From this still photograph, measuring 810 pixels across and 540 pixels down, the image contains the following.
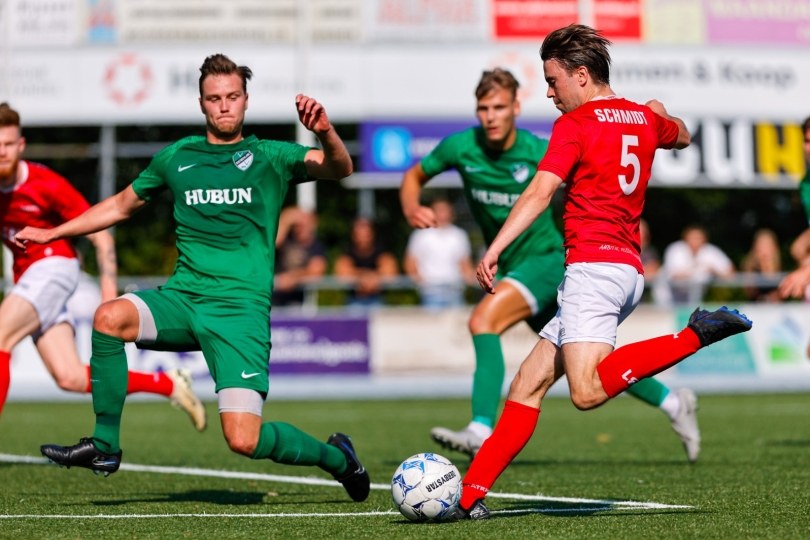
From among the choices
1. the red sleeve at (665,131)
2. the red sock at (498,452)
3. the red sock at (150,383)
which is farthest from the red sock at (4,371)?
the red sleeve at (665,131)

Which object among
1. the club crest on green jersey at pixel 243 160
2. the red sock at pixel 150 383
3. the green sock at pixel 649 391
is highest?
the club crest on green jersey at pixel 243 160

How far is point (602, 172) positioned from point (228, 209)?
1924mm

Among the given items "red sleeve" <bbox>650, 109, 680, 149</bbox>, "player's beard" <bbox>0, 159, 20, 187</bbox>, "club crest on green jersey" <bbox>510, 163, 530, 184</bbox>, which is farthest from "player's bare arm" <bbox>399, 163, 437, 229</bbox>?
"player's beard" <bbox>0, 159, 20, 187</bbox>

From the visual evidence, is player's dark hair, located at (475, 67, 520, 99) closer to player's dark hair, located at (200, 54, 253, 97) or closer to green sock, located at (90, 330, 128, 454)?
player's dark hair, located at (200, 54, 253, 97)

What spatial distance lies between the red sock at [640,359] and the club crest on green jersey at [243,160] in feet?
6.85

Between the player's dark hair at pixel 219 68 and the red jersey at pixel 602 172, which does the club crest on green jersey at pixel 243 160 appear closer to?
the player's dark hair at pixel 219 68

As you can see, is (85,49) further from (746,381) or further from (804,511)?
(804,511)

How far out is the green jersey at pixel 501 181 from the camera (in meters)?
9.14

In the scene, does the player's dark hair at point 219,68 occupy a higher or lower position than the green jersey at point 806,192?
higher

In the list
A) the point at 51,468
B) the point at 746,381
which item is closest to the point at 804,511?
the point at 51,468

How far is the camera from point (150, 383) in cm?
920

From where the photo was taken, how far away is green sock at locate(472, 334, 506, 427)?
8828 mm

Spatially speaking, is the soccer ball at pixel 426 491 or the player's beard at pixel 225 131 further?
the player's beard at pixel 225 131

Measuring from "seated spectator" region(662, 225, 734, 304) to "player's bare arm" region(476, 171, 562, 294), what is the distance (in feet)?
42.0
